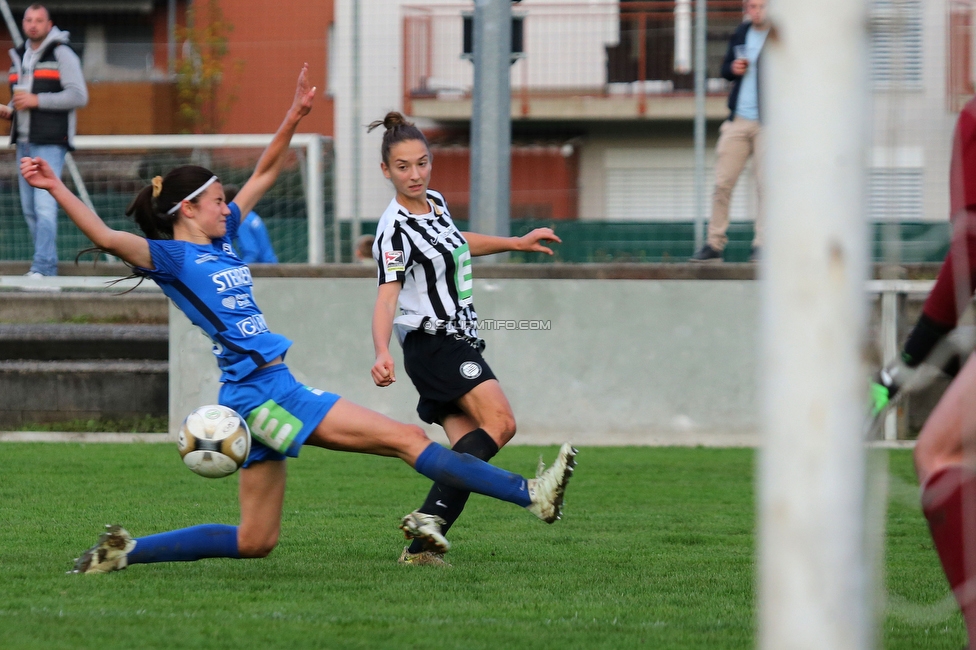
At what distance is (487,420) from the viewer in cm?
544

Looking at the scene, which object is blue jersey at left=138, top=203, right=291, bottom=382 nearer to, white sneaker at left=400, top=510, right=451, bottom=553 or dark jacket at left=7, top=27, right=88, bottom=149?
white sneaker at left=400, top=510, right=451, bottom=553

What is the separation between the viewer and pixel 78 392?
33.4ft

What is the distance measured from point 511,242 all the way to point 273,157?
1114 mm

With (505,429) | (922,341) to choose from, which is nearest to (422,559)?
(505,429)

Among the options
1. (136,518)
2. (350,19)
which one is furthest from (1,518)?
(350,19)

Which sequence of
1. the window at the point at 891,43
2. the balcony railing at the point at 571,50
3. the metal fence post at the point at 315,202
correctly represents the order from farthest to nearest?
the balcony railing at the point at 571,50
the metal fence post at the point at 315,202
the window at the point at 891,43

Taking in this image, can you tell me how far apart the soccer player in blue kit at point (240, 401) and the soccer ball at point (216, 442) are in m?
0.09

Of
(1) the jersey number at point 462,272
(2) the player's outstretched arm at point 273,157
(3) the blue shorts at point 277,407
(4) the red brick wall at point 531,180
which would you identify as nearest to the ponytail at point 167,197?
(2) the player's outstretched arm at point 273,157

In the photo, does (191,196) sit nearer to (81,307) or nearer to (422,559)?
(422,559)

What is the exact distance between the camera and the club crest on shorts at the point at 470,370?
17.7ft

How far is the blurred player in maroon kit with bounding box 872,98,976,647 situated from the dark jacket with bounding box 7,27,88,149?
9.03 metres

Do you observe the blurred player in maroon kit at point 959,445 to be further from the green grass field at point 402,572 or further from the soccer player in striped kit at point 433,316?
the soccer player in striped kit at point 433,316

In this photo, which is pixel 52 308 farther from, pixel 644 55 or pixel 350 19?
pixel 644 55

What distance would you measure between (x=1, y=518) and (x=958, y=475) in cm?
478
